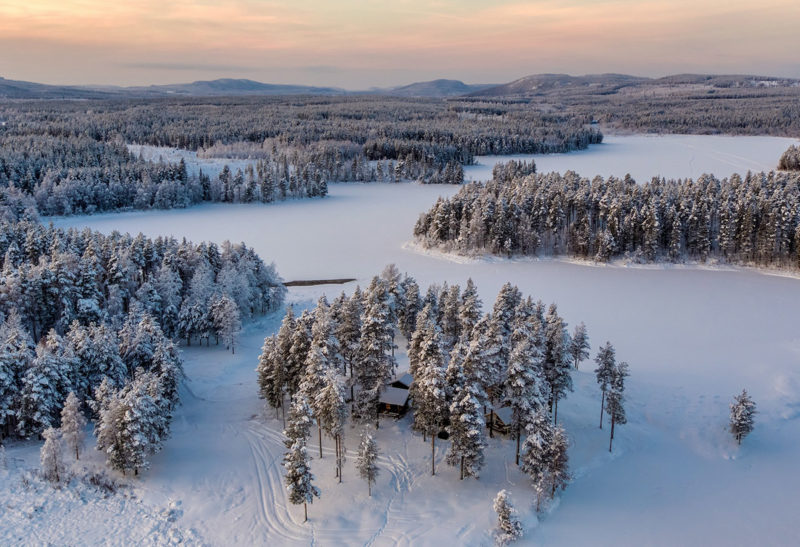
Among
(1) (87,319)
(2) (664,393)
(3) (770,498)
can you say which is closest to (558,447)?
(3) (770,498)

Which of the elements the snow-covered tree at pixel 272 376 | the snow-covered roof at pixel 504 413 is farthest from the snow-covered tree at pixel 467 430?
the snow-covered tree at pixel 272 376

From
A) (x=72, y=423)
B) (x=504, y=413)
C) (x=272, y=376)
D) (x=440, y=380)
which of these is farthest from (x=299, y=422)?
(x=504, y=413)

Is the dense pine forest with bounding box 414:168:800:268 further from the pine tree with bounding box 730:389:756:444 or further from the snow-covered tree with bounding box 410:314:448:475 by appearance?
the snow-covered tree with bounding box 410:314:448:475

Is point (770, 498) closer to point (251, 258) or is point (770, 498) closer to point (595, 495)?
point (595, 495)

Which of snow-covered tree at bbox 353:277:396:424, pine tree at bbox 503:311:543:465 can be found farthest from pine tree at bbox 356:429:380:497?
pine tree at bbox 503:311:543:465

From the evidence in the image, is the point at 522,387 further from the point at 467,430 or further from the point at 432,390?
the point at 432,390
